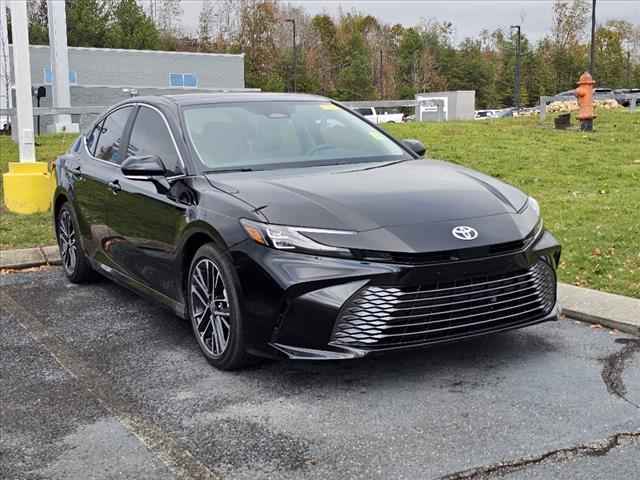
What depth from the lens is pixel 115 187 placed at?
567 cm

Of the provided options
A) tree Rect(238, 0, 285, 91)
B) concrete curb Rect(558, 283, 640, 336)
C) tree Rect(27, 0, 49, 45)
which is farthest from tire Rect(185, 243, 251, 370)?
tree Rect(238, 0, 285, 91)

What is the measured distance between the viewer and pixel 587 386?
4125 millimetres

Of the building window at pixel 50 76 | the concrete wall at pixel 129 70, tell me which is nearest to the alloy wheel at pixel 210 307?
the concrete wall at pixel 129 70

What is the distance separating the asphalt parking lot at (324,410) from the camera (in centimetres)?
332

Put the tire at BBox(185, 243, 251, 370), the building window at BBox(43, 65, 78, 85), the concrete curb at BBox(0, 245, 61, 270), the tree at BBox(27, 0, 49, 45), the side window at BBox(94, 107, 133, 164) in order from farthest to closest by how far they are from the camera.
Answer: the tree at BBox(27, 0, 49, 45)
the building window at BBox(43, 65, 78, 85)
the concrete curb at BBox(0, 245, 61, 270)
the side window at BBox(94, 107, 133, 164)
the tire at BBox(185, 243, 251, 370)

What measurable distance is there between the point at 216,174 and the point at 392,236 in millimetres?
1322

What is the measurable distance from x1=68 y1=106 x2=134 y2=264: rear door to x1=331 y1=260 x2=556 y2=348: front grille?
2.50 meters

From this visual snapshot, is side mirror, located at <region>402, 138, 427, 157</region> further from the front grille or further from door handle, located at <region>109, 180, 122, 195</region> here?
door handle, located at <region>109, 180, 122, 195</region>

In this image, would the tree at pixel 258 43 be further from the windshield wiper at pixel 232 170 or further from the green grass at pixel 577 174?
the windshield wiper at pixel 232 170

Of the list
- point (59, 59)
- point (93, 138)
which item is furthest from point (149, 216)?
point (59, 59)

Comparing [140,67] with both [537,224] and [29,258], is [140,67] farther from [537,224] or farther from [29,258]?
[537,224]

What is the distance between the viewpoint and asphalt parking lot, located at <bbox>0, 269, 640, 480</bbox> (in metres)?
3.32

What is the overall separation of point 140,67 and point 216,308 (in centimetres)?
4132

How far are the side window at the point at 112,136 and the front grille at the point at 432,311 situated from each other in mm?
2651
